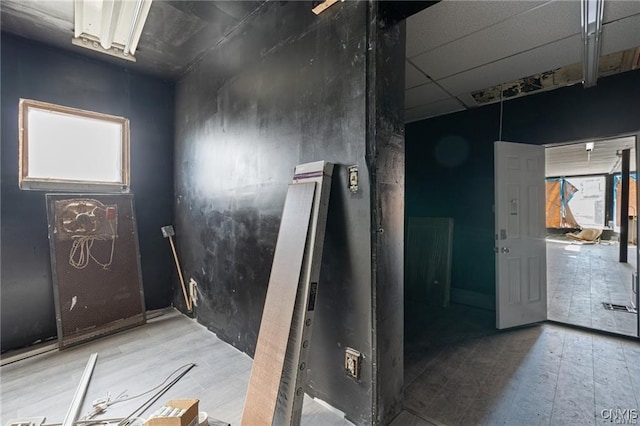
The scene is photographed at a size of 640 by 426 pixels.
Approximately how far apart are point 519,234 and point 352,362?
2797 mm

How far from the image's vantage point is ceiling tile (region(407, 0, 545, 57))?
6.27ft

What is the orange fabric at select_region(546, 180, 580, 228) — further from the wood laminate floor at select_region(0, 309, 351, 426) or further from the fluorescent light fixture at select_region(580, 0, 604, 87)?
the wood laminate floor at select_region(0, 309, 351, 426)

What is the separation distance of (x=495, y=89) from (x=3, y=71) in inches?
213

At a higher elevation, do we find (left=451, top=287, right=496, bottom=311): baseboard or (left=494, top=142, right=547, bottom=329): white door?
(left=494, top=142, right=547, bottom=329): white door

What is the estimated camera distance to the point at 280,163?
7.19 ft

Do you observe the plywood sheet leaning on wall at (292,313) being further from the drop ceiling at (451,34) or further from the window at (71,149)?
the window at (71,149)

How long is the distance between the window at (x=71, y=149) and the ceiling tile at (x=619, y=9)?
4.84m

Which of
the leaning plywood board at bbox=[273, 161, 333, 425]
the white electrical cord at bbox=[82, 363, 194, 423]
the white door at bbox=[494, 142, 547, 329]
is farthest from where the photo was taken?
the white door at bbox=[494, 142, 547, 329]

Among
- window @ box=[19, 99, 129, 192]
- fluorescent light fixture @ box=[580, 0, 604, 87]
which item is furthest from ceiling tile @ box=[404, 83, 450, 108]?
window @ box=[19, 99, 129, 192]

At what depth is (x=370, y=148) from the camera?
162 centimetres

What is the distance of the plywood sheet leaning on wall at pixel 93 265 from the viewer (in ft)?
9.61

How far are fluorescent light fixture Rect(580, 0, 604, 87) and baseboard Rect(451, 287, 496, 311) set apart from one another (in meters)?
2.75

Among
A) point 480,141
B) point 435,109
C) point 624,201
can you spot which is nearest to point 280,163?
point 435,109

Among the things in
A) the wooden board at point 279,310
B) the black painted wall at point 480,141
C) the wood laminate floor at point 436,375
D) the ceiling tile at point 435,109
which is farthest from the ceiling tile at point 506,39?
the wood laminate floor at point 436,375
